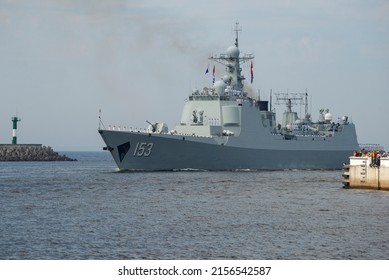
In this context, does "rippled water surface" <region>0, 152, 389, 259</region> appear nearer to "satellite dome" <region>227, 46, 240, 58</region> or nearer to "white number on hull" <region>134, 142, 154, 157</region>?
"white number on hull" <region>134, 142, 154, 157</region>

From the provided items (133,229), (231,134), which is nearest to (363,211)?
(133,229)

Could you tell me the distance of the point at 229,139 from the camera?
6619cm

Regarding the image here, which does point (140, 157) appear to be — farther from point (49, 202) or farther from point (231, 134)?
point (49, 202)

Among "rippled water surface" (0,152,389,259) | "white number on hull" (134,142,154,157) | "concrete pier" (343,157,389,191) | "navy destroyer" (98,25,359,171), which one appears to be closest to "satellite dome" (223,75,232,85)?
"navy destroyer" (98,25,359,171)

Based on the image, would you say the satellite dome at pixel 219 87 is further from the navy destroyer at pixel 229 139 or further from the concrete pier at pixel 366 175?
the concrete pier at pixel 366 175

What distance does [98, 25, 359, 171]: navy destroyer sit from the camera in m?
61.4

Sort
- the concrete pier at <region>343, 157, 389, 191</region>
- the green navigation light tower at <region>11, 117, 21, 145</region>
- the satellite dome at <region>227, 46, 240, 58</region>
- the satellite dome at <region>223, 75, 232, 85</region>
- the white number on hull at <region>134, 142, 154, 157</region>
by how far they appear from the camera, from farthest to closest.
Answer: the green navigation light tower at <region>11, 117, 21, 145</region>
the satellite dome at <region>227, 46, 240, 58</region>
the satellite dome at <region>223, 75, 232, 85</region>
the white number on hull at <region>134, 142, 154, 157</region>
the concrete pier at <region>343, 157, 389, 191</region>

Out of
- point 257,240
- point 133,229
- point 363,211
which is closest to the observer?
point 257,240

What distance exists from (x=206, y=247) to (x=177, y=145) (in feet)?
120

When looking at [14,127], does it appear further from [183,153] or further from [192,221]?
[192,221]

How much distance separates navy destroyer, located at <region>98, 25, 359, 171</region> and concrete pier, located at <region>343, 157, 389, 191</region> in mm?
17969

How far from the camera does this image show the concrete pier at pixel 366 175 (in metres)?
43.6

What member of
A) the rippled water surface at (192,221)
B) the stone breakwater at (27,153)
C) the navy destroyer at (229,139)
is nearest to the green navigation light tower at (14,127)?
the stone breakwater at (27,153)
